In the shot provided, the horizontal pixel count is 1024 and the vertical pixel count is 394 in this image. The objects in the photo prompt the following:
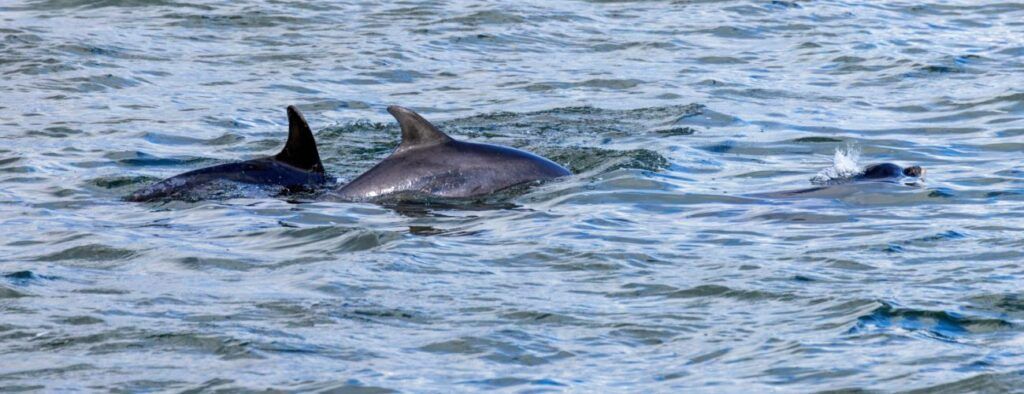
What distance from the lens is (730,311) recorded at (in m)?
8.39

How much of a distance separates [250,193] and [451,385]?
5497mm

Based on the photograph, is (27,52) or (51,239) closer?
(51,239)

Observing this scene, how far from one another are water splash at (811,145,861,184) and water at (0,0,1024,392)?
21 centimetres

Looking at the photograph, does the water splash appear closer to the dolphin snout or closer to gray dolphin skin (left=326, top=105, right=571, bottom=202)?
the dolphin snout

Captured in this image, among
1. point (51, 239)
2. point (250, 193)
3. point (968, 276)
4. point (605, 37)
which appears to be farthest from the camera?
point (605, 37)

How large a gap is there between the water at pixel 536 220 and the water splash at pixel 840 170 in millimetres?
213

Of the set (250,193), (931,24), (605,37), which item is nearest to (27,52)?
(605,37)

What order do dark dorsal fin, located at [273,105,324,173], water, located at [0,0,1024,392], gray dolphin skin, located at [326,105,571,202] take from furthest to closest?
1. dark dorsal fin, located at [273,105,324,173]
2. gray dolphin skin, located at [326,105,571,202]
3. water, located at [0,0,1024,392]

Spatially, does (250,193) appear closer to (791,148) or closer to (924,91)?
(791,148)

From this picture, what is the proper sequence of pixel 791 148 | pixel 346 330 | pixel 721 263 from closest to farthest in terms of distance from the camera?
pixel 346 330
pixel 721 263
pixel 791 148

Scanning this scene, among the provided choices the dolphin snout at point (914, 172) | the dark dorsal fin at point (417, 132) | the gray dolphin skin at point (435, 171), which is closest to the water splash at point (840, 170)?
the dolphin snout at point (914, 172)

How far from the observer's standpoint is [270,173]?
12.7 meters

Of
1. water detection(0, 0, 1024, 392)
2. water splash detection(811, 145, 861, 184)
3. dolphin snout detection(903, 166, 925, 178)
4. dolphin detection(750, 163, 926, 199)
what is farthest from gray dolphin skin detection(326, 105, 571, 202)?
dolphin snout detection(903, 166, 925, 178)

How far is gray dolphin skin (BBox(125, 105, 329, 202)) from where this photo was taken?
12367 millimetres
